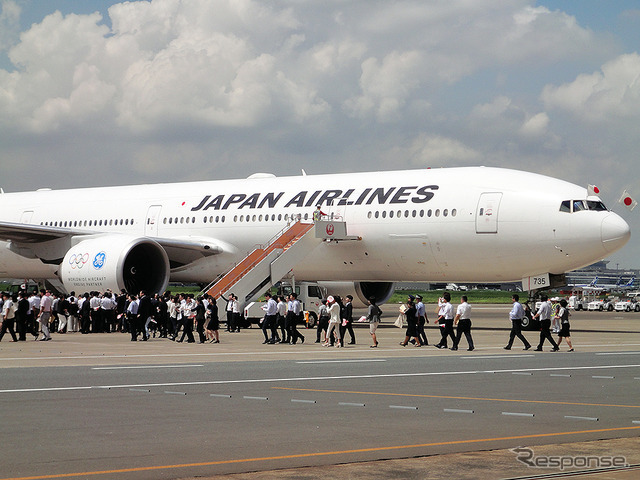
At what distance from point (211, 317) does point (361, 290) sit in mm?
11876

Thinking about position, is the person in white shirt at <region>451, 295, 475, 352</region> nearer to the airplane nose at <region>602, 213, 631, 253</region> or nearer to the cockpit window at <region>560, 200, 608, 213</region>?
the cockpit window at <region>560, 200, 608, 213</region>

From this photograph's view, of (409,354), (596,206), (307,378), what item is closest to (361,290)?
(596,206)

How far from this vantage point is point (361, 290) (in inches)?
1501

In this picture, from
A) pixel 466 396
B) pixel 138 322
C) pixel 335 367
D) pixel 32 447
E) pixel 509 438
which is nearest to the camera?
pixel 32 447

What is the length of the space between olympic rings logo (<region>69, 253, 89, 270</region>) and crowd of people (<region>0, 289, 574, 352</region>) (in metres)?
1.11

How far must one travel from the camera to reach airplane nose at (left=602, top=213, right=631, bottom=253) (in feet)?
97.6

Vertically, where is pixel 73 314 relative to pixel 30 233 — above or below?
below

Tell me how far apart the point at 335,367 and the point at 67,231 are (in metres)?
20.6

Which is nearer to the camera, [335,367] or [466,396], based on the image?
[466,396]

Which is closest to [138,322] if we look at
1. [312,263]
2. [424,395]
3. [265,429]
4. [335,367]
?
[312,263]

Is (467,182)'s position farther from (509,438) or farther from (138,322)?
(509,438)

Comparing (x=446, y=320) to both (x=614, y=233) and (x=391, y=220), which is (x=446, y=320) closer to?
(x=614, y=233)

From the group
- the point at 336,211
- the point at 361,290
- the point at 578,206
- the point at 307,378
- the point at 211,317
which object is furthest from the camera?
the point at 361,290

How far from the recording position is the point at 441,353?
23.3 meters
